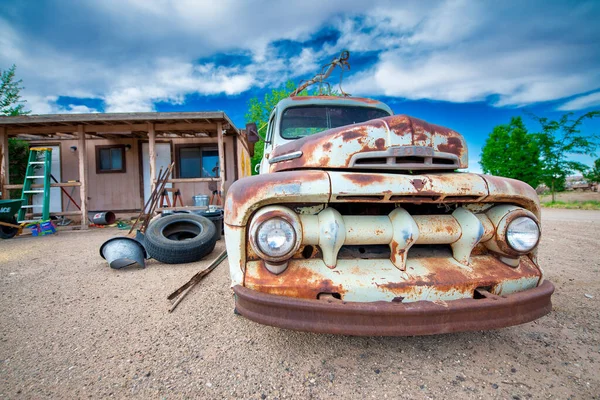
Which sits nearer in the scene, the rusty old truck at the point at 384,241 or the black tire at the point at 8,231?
the rusty old truck at the point at 384,241

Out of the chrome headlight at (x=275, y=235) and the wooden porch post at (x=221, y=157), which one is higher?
the wooden porch post at (x=221, y=157)

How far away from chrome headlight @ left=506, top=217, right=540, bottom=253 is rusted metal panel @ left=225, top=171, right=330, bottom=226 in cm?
115

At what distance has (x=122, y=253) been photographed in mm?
3939

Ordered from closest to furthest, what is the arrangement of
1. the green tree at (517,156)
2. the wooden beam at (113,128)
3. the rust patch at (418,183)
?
the rust patch at (418,183) < the wooden beam at (113,128) < the green tree at (517,156)

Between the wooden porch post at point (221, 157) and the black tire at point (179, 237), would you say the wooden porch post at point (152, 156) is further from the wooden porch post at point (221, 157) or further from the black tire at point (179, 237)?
the black tire at point (179, 237)

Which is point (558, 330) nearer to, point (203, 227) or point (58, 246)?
point (203, 227)

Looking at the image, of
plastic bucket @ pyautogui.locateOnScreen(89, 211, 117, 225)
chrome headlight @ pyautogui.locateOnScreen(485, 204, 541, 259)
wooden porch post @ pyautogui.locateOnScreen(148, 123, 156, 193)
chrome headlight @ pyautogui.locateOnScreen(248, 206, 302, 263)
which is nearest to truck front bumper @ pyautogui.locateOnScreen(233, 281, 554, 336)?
chrome headlight @ pyautogui.locateOnScreen(248, 206, 302, 263)

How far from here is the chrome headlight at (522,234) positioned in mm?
1705

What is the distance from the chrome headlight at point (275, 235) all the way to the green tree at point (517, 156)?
68.5 ft

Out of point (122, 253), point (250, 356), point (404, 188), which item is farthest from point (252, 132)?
point (122, 253)

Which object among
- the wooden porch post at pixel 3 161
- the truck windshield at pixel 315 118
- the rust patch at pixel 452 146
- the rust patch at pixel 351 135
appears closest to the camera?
the rust patch at pixel 351 135

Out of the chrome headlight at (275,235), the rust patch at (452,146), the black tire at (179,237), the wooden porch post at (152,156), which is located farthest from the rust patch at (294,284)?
the wooden porch post at (152,156)

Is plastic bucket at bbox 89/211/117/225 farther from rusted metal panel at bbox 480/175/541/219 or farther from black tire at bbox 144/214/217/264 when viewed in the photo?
rusted metal panel at bbox 480/175/541/219

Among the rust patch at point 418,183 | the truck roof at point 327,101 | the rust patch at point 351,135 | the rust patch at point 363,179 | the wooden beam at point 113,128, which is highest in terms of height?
the wooden beam at point 113,128
